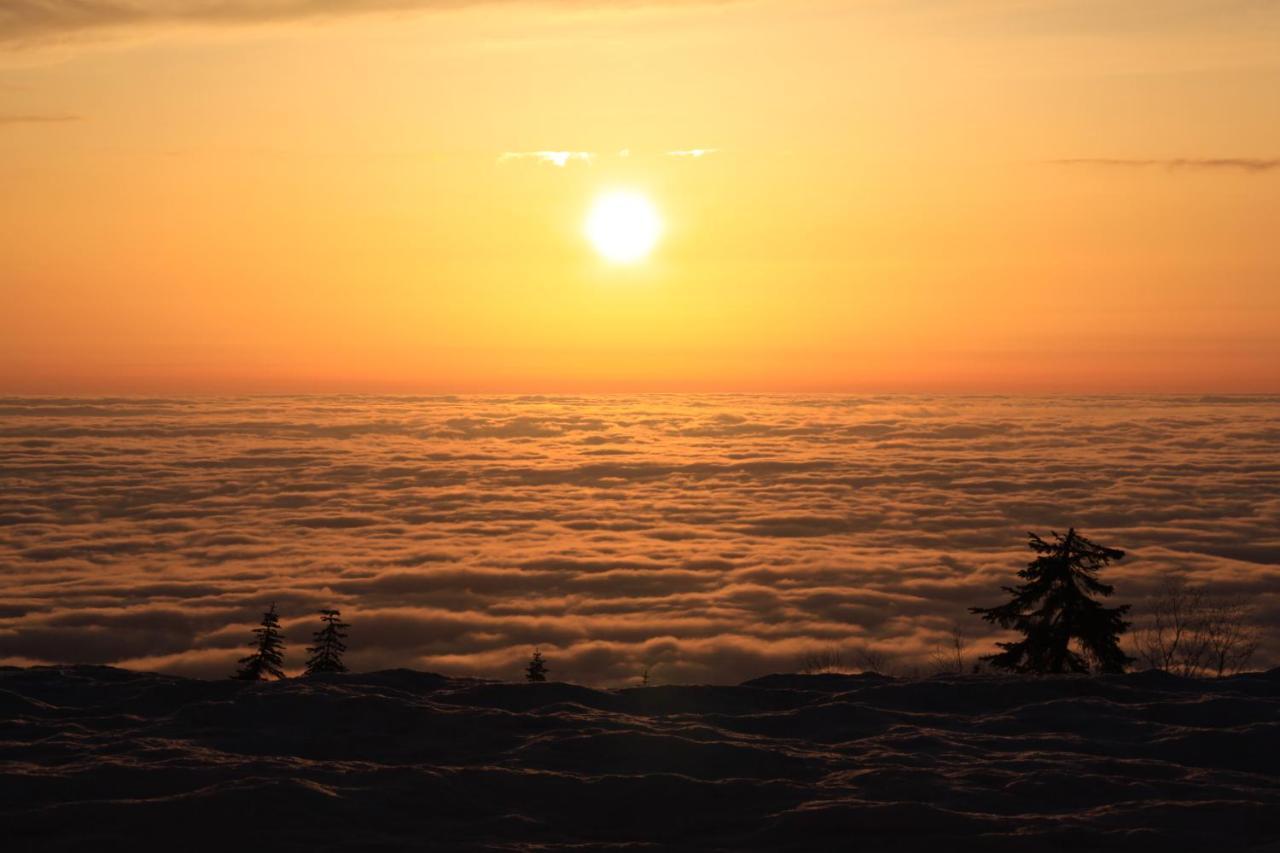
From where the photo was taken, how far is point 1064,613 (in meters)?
33.5

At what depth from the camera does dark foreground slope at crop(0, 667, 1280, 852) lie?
23.9 ft

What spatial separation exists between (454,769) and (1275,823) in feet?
18.9

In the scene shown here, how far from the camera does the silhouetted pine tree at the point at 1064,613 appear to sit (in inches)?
1286

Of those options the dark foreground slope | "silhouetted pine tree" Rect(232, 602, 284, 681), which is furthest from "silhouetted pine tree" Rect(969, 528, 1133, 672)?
"silhouetted pine tree" Rect(232, 602, 284, 681)

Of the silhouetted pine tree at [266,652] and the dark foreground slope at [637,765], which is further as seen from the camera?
the silhouetted pine tree at [266,652]

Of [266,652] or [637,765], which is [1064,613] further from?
[637,765]

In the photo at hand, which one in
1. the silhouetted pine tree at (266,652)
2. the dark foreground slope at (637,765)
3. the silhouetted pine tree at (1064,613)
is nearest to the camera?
the dark foreground slope at (637,765)

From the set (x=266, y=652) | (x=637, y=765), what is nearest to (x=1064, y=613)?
(x=266, y=652)

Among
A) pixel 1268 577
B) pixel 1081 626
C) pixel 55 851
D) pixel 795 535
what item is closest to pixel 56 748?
pixel 55 851

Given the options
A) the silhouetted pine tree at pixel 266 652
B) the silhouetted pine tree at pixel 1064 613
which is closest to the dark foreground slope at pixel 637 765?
the silhouetted pine tree at pixel 1064 613

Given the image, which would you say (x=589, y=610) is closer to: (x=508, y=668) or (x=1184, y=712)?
(x=508, y=668)

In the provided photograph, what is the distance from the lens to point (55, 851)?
22.5 feet

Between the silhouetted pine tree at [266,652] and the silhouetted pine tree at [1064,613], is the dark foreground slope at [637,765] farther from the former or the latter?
the silhouetted pine tree at [266,652]

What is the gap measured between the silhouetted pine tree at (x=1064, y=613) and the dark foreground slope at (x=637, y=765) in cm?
2223
